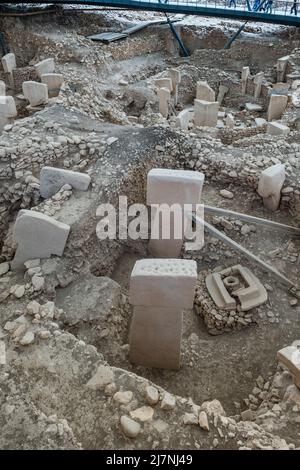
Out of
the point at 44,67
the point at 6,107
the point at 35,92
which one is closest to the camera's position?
the point at 6,107

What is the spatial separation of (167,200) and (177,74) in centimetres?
823

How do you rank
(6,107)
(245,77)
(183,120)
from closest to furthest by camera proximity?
1. (6,107)
2. (183,120)
3. (245,77)

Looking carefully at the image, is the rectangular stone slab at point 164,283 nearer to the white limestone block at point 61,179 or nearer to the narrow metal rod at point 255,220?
the narrow metal rod at point 255,220

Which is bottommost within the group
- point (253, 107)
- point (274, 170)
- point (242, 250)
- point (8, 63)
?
point (253, 107)

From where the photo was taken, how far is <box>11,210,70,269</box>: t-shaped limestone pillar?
4512 mm

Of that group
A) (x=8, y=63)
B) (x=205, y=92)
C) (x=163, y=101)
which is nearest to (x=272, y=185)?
(x=163, y=101)

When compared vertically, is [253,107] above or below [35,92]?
below

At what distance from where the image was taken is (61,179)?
5.40 metres

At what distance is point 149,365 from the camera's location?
426cm

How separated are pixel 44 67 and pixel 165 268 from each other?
847 centimetres

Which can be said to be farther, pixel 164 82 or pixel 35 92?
pixel 164 82

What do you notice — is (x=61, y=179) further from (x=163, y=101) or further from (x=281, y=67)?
(x=281, y=67)

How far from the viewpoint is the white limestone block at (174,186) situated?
4699 millimetres
